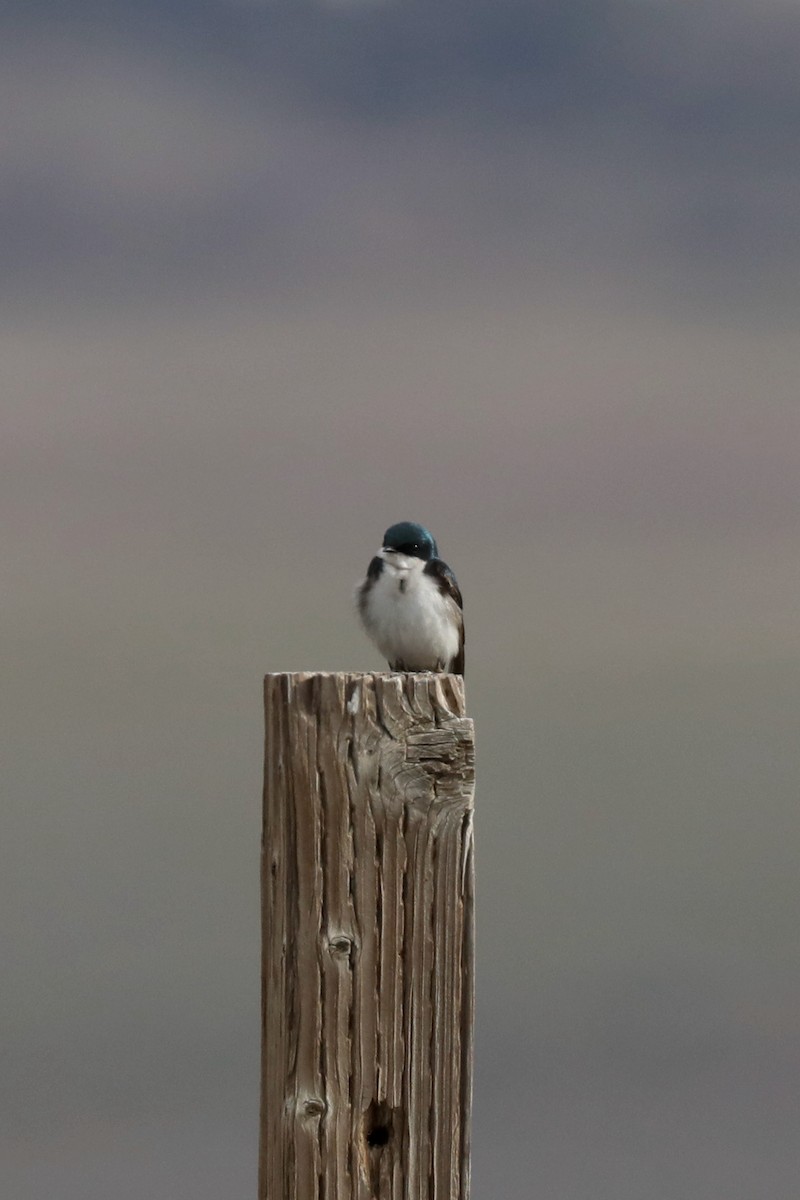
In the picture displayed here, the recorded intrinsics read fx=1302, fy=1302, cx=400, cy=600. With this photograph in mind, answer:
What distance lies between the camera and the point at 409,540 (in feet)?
25.5

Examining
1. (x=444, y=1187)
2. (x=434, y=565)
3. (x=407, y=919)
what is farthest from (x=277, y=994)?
(x=434, y=565)

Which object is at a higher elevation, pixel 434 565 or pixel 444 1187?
pixel 434 565

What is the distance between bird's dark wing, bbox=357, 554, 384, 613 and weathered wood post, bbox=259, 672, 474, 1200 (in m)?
4.39

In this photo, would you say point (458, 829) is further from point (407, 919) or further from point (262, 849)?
point (262, 849)

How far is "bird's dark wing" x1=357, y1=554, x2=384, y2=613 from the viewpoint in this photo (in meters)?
7.88

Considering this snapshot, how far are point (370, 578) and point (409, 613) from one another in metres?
0.38

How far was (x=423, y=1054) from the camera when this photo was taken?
3436mm

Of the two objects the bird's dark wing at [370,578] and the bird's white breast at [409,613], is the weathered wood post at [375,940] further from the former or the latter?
the bird's dark wing at [370,578]

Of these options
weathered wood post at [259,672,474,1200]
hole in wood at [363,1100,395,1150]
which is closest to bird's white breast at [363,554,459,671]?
weathered wood post at [259,672,474,1200]

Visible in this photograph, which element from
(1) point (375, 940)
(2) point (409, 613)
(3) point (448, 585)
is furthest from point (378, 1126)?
(3) point (448, 585)

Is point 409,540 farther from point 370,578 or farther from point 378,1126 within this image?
point 378,1126

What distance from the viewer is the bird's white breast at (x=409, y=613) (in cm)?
771

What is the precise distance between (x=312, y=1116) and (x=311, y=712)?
1066 mm

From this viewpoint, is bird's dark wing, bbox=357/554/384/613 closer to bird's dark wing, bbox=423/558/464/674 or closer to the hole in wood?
bird's dark wing, bbox=423/558/464/674
